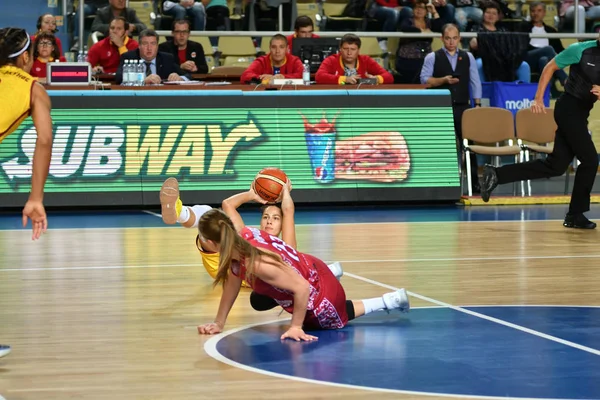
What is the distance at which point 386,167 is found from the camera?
14.7 metres

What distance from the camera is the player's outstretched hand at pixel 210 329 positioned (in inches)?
258

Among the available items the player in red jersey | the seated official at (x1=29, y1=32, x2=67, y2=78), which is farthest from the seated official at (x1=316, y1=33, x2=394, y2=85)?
the player in red jersey

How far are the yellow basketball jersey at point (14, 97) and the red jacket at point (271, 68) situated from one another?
9.91 meters

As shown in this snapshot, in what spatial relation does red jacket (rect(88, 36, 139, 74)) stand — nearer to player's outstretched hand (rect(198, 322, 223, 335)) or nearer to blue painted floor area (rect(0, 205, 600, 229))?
blue painted floor area (rect(0, 205, 600, 229))

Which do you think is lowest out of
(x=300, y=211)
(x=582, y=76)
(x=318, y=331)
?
(x=300, y=211)

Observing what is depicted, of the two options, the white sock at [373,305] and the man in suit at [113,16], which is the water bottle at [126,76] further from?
the white sock at [373,305]

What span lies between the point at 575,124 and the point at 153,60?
20.7 ft

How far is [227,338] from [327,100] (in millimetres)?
8521

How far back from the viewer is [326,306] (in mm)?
6523

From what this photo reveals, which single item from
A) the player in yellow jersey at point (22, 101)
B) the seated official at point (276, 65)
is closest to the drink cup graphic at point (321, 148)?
the seated official at point (276, 65)

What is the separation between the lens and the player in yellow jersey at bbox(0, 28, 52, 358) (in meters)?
5.67

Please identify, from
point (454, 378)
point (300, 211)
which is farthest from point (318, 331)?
point (300, 211)

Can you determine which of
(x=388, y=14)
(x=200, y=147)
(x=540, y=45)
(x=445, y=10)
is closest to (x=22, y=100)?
(x=200, y=147)

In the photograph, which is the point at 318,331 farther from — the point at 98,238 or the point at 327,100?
the point at 327,100
